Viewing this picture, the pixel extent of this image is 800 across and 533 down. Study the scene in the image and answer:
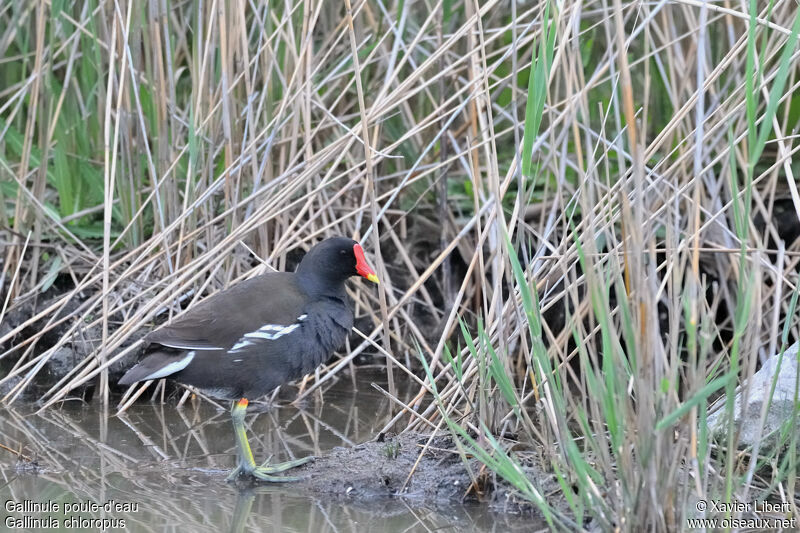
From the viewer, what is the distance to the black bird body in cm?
288

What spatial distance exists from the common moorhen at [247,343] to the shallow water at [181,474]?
197mm

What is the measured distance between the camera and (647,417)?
1855 millimetres

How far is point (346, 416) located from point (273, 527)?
3.36 feet

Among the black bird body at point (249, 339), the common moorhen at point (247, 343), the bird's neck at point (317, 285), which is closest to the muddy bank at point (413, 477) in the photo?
the common moorhen at point (247, 343)

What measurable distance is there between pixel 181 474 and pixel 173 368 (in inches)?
12.0

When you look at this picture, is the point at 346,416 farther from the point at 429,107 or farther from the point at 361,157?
the point at 429,107

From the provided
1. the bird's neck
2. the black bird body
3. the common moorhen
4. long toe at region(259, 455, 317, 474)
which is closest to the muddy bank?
long toe at region(259, 455, 317, 474)

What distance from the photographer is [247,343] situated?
294 centimetres

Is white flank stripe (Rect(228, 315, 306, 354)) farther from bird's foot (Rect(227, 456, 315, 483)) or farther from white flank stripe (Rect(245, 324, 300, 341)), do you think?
bird's foot (Rect(227, 456, 315, 483))

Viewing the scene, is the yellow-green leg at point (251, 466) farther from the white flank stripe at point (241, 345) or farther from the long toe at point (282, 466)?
the white flank stripe at point (241, 345)

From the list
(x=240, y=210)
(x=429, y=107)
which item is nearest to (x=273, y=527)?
(x=240, y=210)

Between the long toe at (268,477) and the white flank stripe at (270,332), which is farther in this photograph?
the white flank stripe at (270,332)

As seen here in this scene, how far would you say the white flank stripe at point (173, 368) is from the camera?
2.79m

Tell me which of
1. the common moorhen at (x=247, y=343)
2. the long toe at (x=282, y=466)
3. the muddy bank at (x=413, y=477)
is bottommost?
the muddy bank at (x=413, y=477)
